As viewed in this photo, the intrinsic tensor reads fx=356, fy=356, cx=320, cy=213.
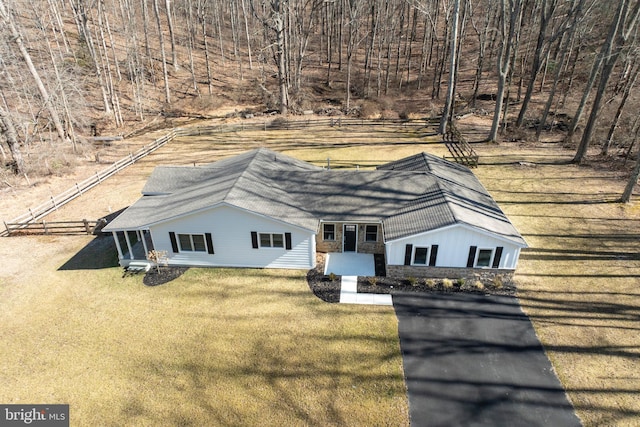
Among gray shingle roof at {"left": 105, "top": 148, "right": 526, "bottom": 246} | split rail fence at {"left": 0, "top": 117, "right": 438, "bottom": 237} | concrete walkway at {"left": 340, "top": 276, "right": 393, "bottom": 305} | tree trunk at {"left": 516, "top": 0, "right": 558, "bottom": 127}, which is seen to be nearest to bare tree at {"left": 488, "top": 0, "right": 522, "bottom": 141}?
tree trunk at {"left": 516, "top": 0, "right": 558, "bottom": 127}

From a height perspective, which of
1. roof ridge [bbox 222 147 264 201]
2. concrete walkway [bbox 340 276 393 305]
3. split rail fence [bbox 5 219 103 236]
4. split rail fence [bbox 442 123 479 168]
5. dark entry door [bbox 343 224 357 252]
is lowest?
concrete walkway [bbox 340 276 393 305]

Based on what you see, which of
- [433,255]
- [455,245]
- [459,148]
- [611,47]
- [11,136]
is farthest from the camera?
[459,148]

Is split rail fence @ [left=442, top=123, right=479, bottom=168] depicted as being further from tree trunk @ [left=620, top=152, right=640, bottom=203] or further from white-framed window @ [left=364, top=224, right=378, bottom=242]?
white-framed window @ [left=364, top=224, right=378, bottom=242]

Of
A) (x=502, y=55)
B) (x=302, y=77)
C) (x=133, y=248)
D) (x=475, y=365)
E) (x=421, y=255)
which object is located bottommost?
(x=475, y=365)

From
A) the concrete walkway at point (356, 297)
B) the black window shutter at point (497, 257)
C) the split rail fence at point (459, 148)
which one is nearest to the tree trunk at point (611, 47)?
the split rail fence at point (459, 148)

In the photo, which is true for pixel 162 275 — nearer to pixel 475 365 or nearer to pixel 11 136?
pixel 475 365

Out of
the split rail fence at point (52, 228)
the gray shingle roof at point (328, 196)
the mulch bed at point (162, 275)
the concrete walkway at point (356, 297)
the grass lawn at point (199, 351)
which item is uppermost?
the gray shingle roof at point (328, 196)

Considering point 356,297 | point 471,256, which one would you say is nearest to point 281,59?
point 471,256

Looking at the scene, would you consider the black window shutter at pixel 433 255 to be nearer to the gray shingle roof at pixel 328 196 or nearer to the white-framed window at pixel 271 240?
the gray shingle roof at pixel 328 196
